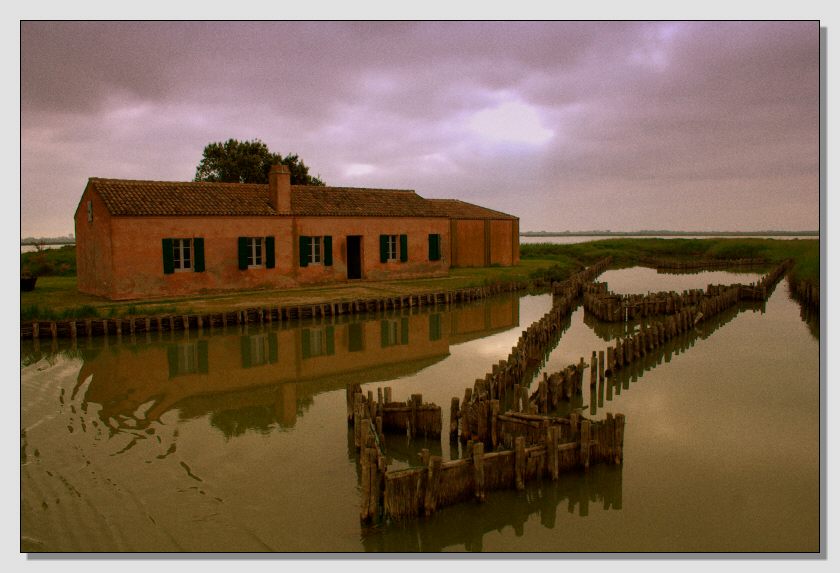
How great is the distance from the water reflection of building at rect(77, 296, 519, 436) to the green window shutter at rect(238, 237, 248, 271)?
4855 millimetres

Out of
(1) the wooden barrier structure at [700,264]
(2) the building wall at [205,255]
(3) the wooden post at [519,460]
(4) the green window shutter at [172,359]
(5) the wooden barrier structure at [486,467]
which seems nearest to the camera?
(5) the wooden barrier structure at [486,467]

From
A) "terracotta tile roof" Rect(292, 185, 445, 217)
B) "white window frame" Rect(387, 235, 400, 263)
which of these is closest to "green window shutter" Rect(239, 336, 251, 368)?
"terracotta tile roof" Rect(292, 185, 445, 217)

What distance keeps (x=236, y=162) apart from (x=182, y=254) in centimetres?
1951

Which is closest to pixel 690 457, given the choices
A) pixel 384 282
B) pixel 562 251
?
pixel 384 282

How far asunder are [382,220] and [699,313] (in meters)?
13.5

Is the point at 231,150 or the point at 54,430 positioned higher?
the point at 231,150

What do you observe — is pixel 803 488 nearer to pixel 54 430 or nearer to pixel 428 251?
pixel 54 430

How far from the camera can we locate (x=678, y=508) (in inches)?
282

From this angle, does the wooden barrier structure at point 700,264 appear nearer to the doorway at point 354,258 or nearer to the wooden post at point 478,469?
the doorway at point 354,258

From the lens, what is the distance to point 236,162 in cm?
3984

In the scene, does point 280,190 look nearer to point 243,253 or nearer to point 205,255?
point 243,253

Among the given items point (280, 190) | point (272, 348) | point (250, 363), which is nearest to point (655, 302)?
point (272, 348)

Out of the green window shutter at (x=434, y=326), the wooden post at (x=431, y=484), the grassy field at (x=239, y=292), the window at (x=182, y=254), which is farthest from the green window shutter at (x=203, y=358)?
the wooden post at (x=431, y=484)

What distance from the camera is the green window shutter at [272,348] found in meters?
15.0
